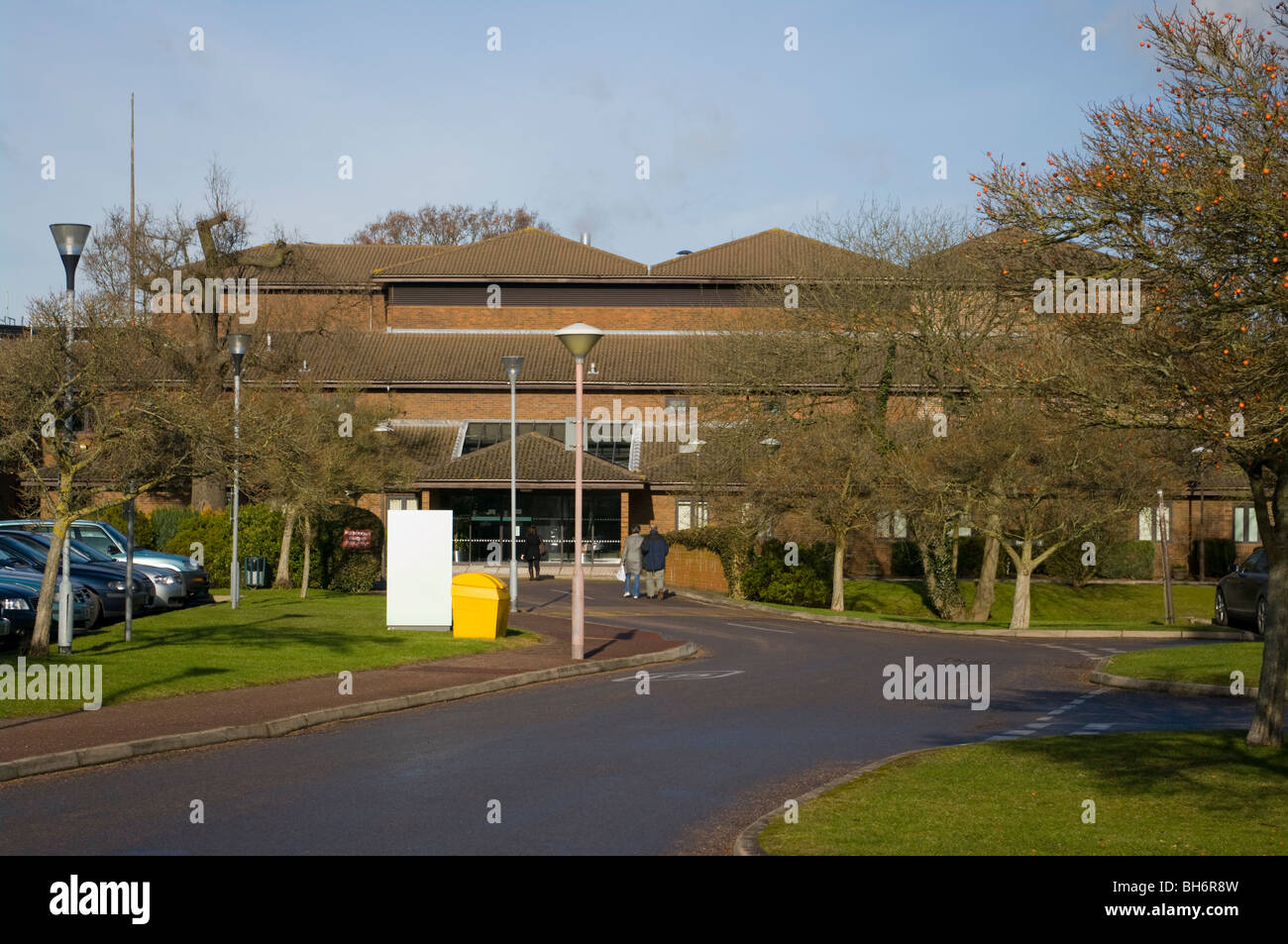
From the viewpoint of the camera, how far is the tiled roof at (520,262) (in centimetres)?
5534

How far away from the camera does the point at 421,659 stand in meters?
19.6

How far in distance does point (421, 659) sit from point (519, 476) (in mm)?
25701

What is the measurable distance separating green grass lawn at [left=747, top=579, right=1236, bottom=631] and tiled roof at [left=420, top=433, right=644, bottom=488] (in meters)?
9.00

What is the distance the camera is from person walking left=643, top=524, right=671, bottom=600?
3519 cm

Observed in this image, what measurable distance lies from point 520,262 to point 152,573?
107 ft

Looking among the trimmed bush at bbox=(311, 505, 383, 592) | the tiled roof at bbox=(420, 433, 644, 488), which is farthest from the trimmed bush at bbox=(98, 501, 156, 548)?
the tiled roof at bbox=(420, 433, 644, 488)

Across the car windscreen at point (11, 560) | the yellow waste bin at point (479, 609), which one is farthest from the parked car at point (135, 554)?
the yellow waste bin at point (479, 609)

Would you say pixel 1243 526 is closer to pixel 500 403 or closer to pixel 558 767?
pixel 500 403

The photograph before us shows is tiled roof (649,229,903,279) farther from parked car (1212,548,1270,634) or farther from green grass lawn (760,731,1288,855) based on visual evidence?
green grass lawn (760,731,1288,855)

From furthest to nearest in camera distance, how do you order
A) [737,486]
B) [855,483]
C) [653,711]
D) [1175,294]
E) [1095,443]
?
[737,486] < [855,483] < [1095,443] < [653,711] < [1175,294]

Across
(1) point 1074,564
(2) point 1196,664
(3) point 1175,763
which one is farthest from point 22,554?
(1) point 1074,564

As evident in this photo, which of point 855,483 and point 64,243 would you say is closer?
point 64,243
